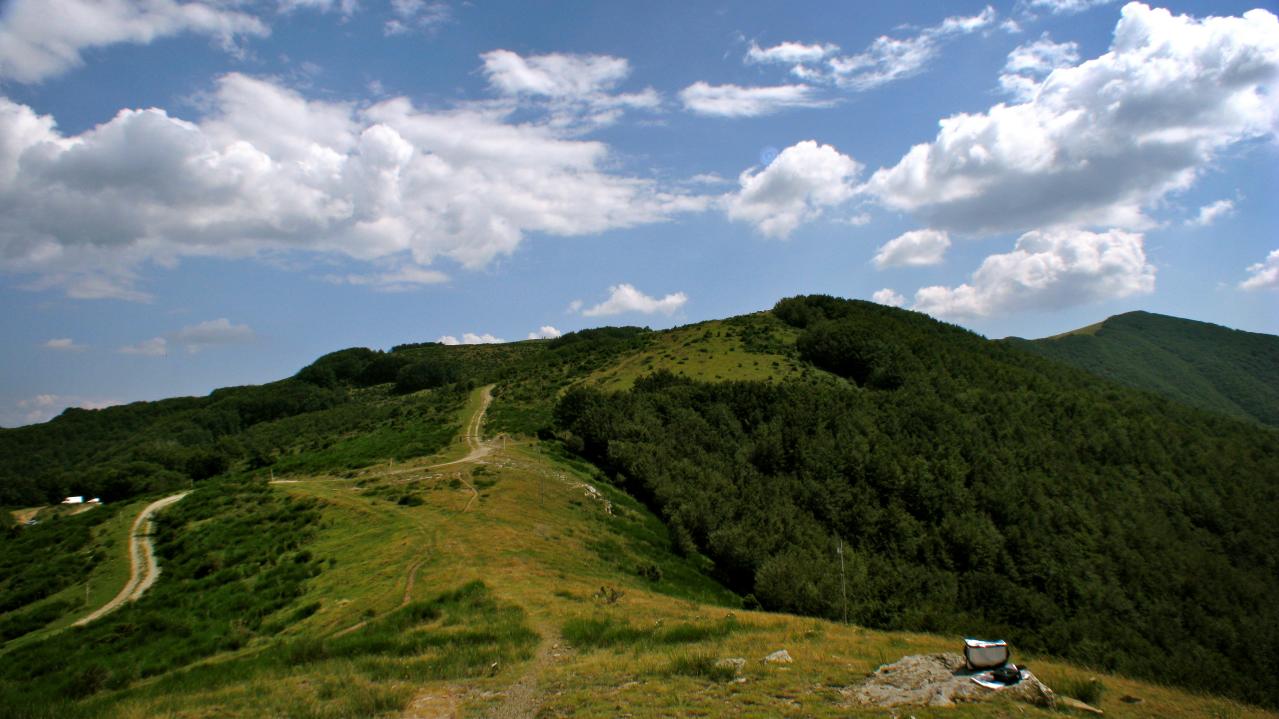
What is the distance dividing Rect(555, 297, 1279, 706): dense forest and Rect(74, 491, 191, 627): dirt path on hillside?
2985 centimetres

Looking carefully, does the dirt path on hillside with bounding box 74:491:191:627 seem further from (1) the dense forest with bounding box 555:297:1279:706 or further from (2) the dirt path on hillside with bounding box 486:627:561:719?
(1) the dense forest with bounding box 555:297:1279:706

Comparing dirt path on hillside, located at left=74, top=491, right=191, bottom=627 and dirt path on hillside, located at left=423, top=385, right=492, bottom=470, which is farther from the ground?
dirt path on hillside, located at left=423, top=385, right=492, bottom=470

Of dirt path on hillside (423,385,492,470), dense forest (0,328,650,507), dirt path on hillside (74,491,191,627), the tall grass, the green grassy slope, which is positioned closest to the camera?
the green grassy slope

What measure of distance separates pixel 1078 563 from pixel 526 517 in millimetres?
52022

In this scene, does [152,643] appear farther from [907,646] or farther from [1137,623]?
[1137,623]

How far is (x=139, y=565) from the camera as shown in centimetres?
3119

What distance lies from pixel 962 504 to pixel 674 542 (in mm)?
34013

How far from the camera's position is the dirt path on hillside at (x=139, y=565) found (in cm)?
2636

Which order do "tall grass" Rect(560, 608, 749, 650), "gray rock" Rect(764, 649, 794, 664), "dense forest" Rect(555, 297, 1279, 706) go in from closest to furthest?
"gray rock" Rect(764, 649, 794, 664), "tall grass" Rect(560, 608, 749, 650), "dense forest" Rect(555, 297, 1279, 706)

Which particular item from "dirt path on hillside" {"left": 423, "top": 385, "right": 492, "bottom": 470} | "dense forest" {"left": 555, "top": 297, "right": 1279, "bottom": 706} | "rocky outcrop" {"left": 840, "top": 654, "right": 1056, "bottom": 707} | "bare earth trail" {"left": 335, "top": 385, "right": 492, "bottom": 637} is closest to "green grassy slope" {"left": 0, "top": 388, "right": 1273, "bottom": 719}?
"bare earth trail" {"left": 335, "top": 385, "right": 492, "bottom": 637}

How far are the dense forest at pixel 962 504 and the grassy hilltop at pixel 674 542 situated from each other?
→ 35cm

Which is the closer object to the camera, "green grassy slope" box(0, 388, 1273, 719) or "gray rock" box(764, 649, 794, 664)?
"green grassy slope" box(0, 388, 1273, 719)

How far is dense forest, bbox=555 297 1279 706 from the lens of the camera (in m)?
41.0

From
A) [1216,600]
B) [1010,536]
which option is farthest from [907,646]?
[1216,600]
